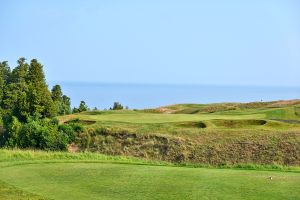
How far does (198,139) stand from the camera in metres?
25.7

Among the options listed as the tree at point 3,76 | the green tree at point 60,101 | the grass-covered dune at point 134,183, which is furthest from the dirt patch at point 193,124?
the tree at point 3,76

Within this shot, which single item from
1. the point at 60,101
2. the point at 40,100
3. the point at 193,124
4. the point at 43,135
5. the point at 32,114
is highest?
the point at 60,101

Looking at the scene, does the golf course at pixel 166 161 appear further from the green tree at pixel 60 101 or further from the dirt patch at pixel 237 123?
the green tree at pixel 60 101

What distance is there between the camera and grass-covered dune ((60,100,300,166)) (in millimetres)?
23219

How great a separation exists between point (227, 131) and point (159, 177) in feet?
47.3

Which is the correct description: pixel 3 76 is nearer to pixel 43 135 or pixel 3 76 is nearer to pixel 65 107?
pixel 65 107

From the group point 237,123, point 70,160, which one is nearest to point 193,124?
point 237,123

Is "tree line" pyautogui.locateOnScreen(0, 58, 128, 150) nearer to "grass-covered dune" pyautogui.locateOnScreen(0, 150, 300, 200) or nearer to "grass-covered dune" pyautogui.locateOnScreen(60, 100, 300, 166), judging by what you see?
"grass-covered dune" pyautogui.locateOnScreen(60, 100, 300, 166)

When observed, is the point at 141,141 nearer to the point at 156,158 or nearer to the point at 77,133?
the point at 156,158

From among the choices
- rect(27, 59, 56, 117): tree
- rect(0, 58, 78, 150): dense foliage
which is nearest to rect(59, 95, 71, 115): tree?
rect(0, 58, 78, 150): dense foliage

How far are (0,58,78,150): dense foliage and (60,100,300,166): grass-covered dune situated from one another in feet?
5.17

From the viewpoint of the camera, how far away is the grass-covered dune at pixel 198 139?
76.2 feet

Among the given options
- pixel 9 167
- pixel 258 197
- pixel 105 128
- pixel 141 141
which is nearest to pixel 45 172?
pixel 9 167

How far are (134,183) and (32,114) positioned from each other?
82.6 feet
